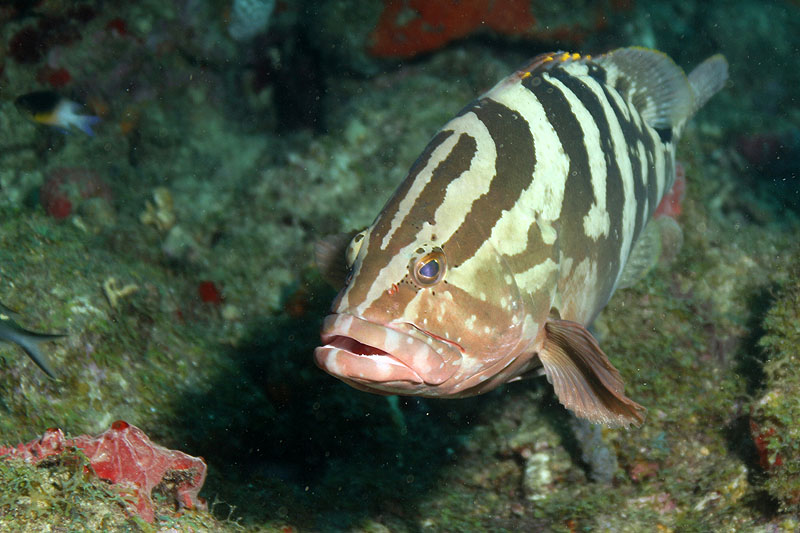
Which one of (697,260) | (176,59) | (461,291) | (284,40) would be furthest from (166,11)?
(697,260)

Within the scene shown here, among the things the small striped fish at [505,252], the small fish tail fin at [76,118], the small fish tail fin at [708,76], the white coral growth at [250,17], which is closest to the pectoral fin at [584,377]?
the small striped fish at [505,252]

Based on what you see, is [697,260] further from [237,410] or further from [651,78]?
[237,410]

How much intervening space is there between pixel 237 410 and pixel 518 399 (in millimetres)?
2263

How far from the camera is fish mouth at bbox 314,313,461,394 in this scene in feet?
6.73

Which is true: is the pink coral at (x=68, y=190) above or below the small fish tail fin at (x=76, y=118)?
below

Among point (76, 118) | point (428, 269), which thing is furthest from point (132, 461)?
point (76, 118)

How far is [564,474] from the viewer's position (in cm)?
420

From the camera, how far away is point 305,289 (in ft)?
15.9

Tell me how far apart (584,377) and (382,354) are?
3.67ft

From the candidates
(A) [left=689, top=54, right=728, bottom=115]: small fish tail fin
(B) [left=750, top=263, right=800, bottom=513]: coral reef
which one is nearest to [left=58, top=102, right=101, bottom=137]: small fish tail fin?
(A) [left=689, top=54, right=728, bottom=115]: small fish tail fin

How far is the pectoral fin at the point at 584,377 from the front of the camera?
252 cm

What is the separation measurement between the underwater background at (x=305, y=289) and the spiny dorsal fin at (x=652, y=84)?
1685 millimetres

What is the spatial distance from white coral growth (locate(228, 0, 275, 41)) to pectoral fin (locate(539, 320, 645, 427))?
522cm

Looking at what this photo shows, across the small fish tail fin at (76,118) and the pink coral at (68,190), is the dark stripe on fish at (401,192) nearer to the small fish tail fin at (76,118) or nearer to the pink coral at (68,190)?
the pink coral at (68,190)
